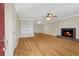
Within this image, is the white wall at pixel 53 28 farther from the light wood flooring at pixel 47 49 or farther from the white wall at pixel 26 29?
the light wood flooring at pixel 47 49

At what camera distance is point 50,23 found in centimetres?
1137

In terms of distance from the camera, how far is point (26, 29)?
11.4 m

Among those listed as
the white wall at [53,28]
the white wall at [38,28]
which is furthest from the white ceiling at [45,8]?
the white wall at [38,28]

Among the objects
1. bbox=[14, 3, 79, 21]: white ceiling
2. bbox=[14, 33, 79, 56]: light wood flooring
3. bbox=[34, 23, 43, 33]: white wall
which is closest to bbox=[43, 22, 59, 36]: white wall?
bbox=[34, 23, 43, 33]: white wall

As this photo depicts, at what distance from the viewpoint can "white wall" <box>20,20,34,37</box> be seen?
1116 cm

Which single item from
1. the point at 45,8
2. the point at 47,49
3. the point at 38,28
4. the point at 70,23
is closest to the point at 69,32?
the point at 70,23

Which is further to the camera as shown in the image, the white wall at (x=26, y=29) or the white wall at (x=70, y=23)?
the white wall at (x=26, y=29)

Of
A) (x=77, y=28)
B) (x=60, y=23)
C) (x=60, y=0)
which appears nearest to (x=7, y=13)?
(x=60, y=0)

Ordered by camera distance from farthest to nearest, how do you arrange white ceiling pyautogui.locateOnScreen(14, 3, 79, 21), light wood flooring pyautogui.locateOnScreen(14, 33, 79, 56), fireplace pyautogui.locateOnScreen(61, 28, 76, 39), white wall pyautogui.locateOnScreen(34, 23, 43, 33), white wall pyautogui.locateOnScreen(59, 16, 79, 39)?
white wall pyautogui.locateOnScreen(34, 23, 43, 33) < fireplace pyautogui.locateOnScreen(61, 28, 76, 39) < white wall pyautogui.locateOnScreen(59, 16, 79, 39) < white ceiling pyautogui.locateOnScreen(14, 3, 79, 21) < light wood flooring pyautogui.locateOnScreen(14, 33, 79, 56)

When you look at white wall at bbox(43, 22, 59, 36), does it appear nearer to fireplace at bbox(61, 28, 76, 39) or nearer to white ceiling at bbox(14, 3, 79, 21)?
fireplace at bbox(61, 28, 76, 39)

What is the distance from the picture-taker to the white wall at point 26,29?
11.2 meters

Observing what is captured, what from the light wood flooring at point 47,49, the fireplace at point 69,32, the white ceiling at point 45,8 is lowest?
the light wood flooring at point 47,49

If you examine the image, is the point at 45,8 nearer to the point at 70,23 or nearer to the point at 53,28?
the point at 70,23

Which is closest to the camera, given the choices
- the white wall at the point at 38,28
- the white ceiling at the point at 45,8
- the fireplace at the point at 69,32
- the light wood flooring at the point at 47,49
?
the light wood flooring at the point at 47,49
